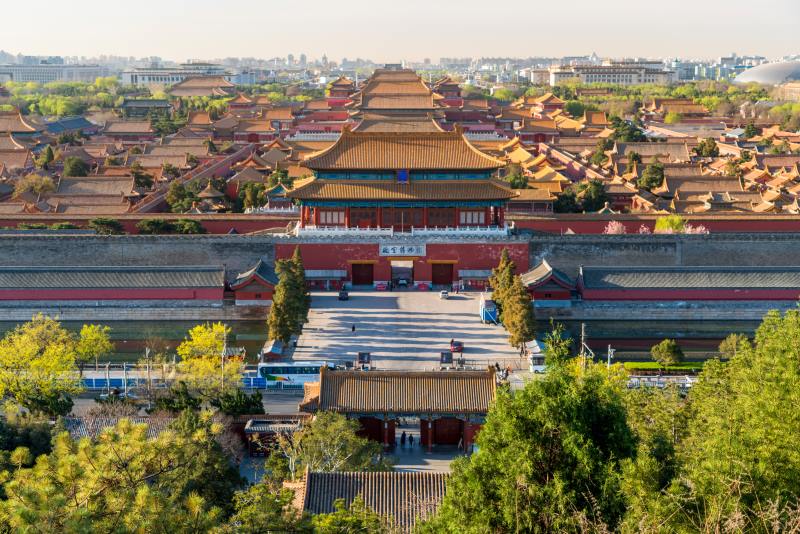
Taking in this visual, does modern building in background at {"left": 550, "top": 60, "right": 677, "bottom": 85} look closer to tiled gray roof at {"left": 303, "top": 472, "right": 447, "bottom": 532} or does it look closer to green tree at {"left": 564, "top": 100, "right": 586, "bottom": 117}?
green tree at {"left": 564, "top": 100, "right": 586, "bottom": 117}

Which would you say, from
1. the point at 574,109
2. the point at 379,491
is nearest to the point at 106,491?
the point at 379,491

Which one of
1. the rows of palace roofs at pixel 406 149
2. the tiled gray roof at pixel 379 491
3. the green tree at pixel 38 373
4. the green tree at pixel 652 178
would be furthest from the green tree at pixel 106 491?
the green tree at pixel 652 178

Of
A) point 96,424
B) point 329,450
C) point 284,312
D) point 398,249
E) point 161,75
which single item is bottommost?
point 96,424

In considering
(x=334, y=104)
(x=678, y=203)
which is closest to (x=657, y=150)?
(x=678, y=203)

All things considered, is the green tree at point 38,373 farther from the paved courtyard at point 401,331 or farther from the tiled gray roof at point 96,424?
the paved courtyard at point 401,331

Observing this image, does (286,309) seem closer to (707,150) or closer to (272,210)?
(272,210)

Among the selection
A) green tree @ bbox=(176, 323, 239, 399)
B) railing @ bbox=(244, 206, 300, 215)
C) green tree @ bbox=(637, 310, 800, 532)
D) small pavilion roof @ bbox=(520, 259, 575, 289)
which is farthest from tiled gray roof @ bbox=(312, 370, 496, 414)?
railing @ bbox=(244, 206, 300, 215)
